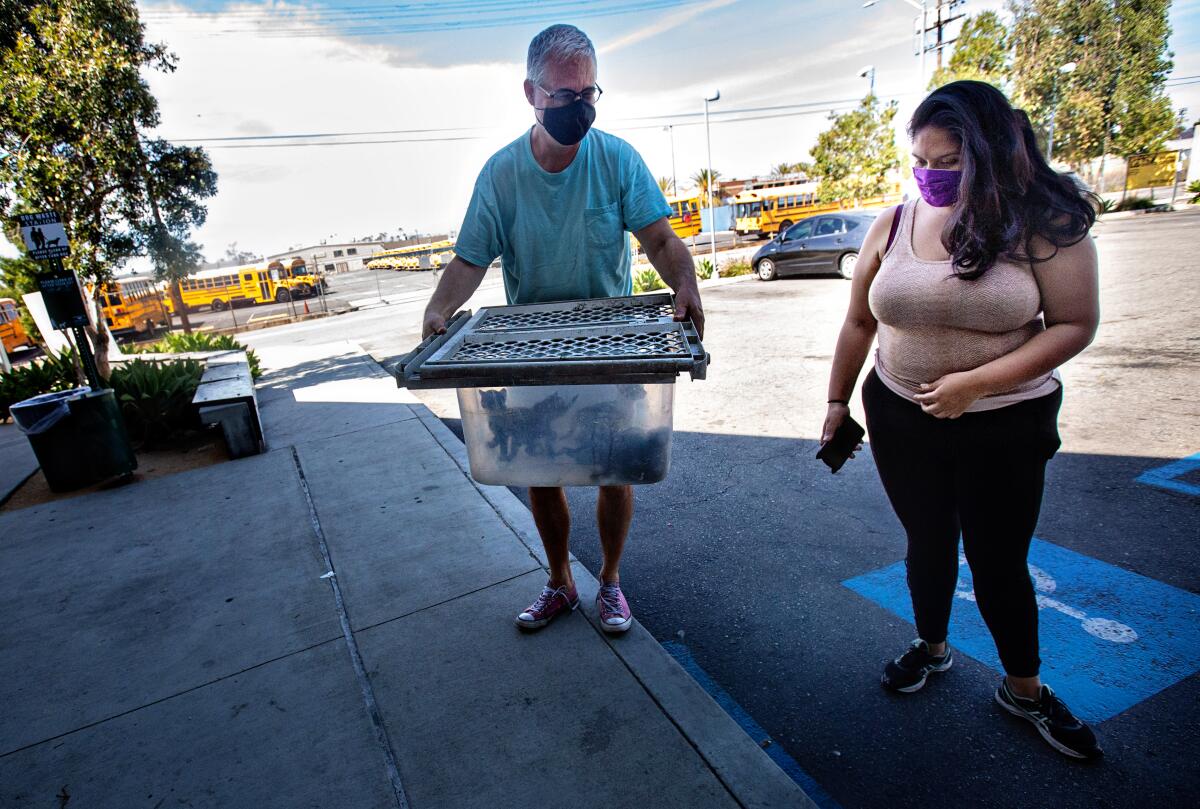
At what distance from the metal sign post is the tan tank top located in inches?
242

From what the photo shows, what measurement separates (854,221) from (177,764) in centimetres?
1507

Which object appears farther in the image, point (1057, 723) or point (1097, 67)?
point (1097, 67)

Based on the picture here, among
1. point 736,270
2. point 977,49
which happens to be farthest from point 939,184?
point 977,49

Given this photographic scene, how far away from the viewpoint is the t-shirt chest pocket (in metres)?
2.39

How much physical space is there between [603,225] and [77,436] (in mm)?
5221

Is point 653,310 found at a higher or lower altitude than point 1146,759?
higher

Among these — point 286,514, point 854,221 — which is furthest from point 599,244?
point 854,221

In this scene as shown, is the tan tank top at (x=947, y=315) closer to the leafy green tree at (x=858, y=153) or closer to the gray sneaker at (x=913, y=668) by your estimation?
the gray sneaker at (x=913, y=668)

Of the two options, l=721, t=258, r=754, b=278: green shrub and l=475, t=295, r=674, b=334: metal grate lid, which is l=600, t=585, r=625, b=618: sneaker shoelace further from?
l=721, t=258, r=754, b=278: green shrub

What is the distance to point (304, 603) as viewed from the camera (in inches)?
124

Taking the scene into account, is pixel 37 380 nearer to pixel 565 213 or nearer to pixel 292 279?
pixel 565 213

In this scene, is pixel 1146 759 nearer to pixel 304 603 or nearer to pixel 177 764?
pixel 177 764

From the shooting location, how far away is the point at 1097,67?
2878cm

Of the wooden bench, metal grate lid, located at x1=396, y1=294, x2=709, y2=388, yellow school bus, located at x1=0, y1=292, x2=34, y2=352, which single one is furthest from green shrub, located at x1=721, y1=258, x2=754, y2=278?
yellow school bus, located at x1=0, y1=292, x2=34, y2=352
